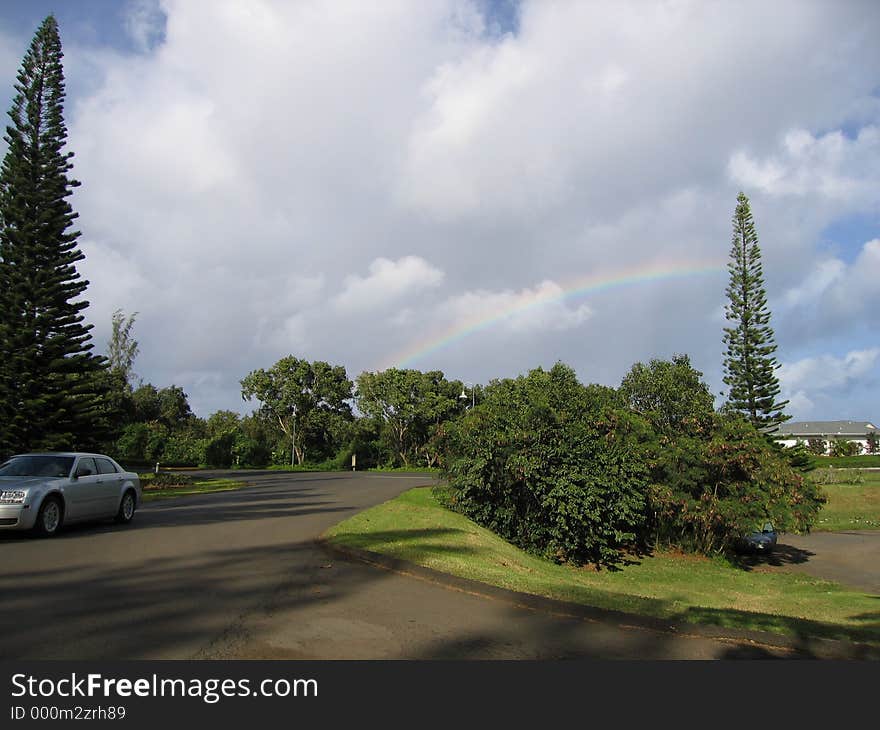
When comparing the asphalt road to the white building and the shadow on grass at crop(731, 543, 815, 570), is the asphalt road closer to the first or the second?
the shadow on grass at crop(731, 543, 815, 570)

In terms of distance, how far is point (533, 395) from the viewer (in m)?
18.2

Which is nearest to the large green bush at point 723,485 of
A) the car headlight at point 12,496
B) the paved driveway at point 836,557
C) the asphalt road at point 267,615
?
the paved driveway at point 836,557

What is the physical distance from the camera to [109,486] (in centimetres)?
1406

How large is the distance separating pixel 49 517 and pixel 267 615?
7.16 m

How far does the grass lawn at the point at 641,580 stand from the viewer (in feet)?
25.4

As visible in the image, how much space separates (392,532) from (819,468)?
50.4 metres

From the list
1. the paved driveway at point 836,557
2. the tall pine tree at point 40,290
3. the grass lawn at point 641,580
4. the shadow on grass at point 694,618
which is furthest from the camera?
the tall pine tree at point 40,290

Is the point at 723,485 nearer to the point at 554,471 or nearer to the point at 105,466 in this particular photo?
the point at 554,471

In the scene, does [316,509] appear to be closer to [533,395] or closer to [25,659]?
[533,395]

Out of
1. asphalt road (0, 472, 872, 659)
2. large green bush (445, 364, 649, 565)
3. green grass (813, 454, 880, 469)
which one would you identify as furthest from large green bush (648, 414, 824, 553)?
green grass (813, 454, 880, 469)

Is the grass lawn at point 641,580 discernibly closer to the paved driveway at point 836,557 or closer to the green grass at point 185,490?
the paved driveway at point 836,557

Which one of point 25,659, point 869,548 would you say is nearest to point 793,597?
point 25,659

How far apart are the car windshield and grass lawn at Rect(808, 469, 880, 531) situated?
3629cm

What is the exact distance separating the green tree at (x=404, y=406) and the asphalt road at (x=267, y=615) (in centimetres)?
5895
